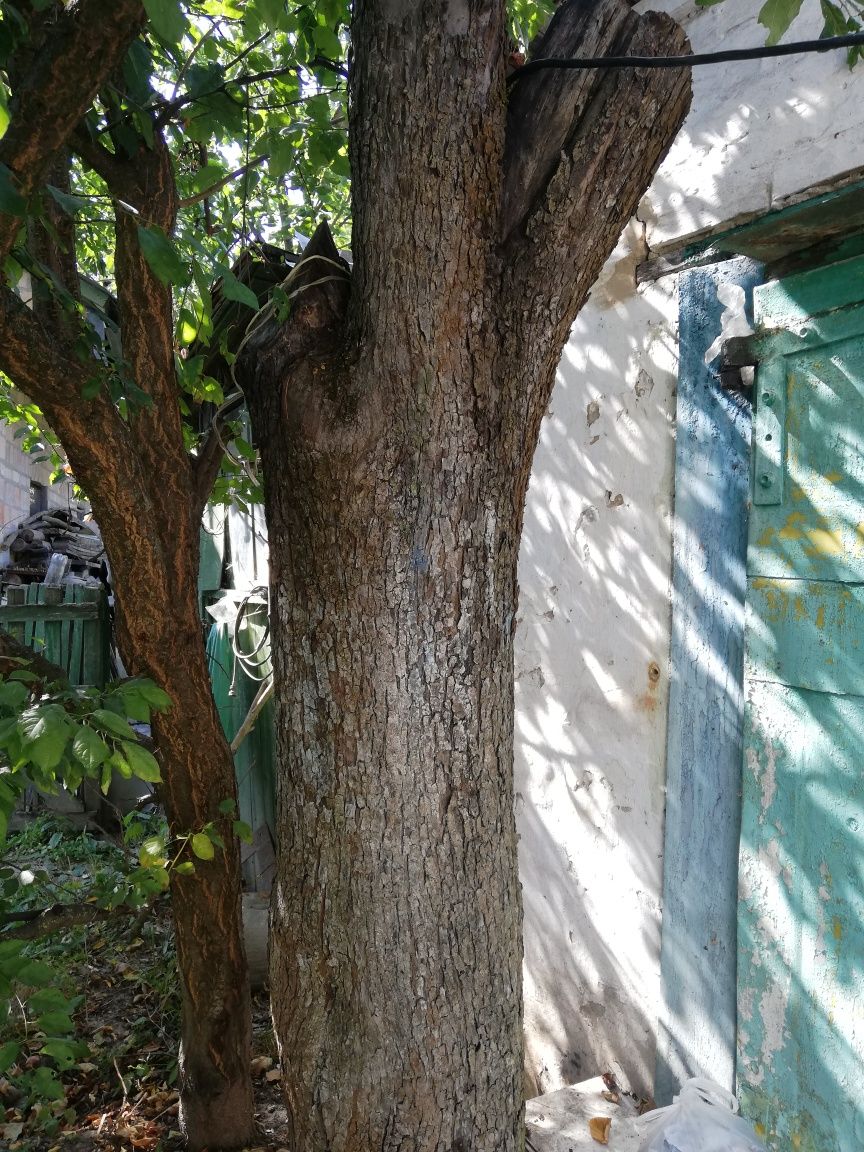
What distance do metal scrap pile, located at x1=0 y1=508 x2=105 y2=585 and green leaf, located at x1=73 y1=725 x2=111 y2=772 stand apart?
8.31 meters

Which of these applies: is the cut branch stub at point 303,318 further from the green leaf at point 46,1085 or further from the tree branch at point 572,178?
the green leaf at point 46,1085

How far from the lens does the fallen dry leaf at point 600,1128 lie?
249 cm

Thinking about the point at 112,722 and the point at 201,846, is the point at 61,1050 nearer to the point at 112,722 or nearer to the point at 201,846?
the point at 201,846

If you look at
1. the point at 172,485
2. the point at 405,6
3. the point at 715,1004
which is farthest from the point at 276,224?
the point at 715,1004

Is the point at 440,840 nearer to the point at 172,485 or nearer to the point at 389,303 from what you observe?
the point at 389,303

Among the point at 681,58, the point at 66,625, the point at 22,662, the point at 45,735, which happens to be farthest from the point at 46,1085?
the point at 66,625

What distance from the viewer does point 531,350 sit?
61.1 inches

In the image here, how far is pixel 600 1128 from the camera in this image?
252 cm

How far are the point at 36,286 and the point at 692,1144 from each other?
269 centimetres

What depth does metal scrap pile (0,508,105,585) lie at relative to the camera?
9.60 metres

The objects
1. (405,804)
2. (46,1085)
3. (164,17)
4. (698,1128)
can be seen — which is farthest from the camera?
(698,1128)

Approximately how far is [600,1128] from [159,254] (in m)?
2.58

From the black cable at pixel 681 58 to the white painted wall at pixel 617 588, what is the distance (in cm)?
104

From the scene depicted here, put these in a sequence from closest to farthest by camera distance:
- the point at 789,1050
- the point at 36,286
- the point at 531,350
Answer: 1. the point at 531,350
2. the point at 36,286
3. the point at 789,1050
